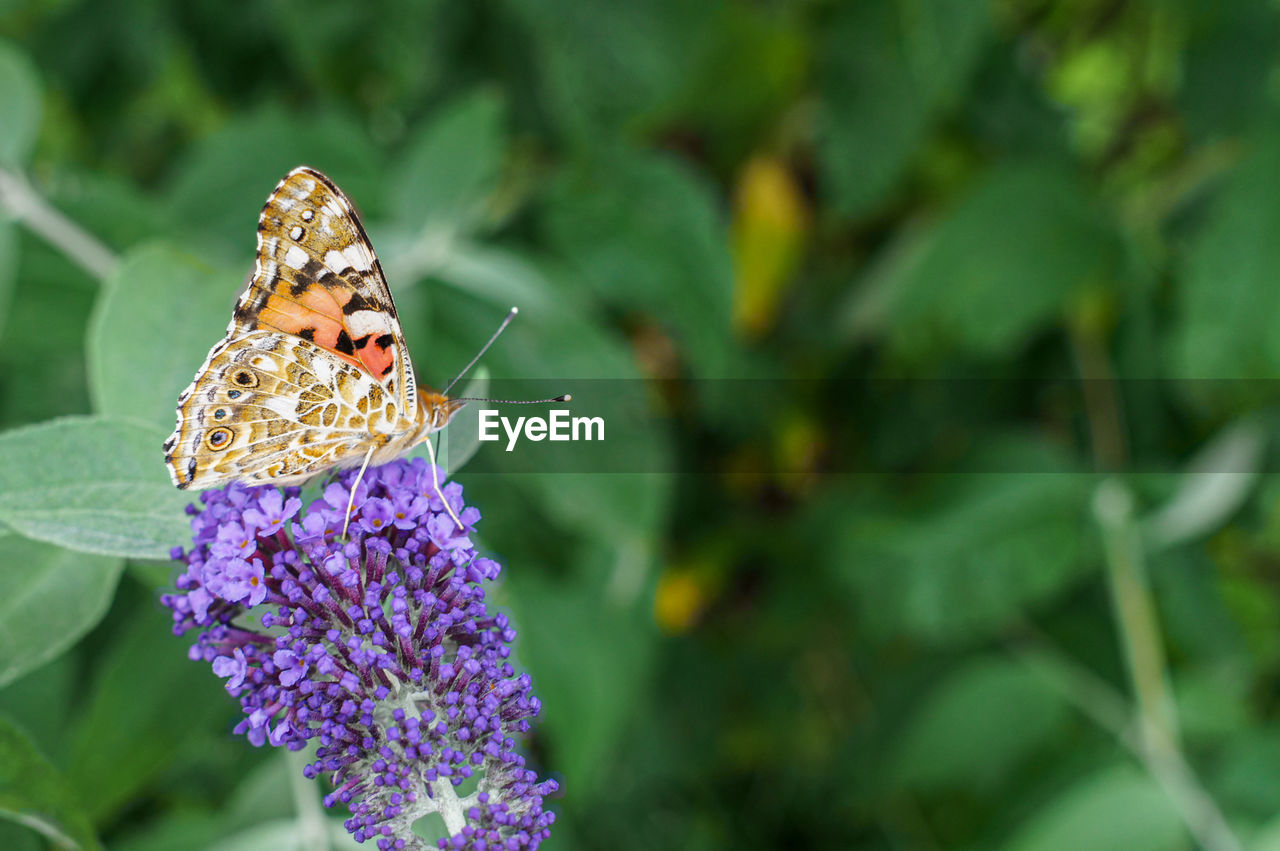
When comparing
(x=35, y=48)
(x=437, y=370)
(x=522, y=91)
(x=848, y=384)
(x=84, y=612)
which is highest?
(x=35, y=48)

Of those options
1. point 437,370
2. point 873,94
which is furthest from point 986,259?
point 437,370

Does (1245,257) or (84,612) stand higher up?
(1245,257)

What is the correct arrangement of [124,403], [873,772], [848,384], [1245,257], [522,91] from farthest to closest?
[848,384], [873,772], [522,91], [1245,257], [124,403]

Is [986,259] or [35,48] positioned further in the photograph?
[35,48]

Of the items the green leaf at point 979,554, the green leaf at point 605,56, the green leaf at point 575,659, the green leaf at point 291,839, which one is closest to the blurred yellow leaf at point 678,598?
the green leaf at point 979,554

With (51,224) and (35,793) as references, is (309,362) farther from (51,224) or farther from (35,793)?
(51,224)

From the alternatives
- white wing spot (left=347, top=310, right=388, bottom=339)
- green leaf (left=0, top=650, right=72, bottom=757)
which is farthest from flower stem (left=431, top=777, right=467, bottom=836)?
green leaf (left=0, top=650, right=72, bottom=757)

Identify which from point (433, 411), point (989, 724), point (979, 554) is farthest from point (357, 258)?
point (989, 724)

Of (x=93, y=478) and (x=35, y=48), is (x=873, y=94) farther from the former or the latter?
(x=35, y=48)
